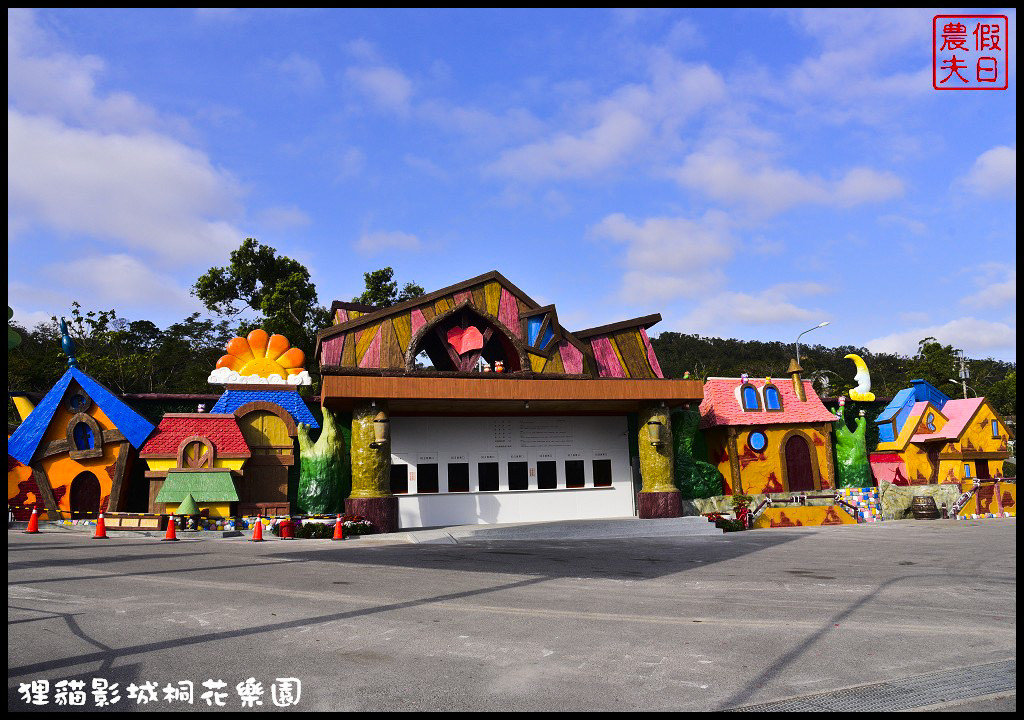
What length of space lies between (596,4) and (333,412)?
63.3 feet

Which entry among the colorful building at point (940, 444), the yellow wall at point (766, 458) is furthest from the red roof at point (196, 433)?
the colorful building at point (940, 444)

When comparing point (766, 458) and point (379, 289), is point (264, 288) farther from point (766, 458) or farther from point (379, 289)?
point (766, 458)

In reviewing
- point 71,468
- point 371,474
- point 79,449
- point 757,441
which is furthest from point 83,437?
point 757,441

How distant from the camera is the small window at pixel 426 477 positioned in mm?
23688

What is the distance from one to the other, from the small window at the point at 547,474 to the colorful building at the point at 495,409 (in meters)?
0.04

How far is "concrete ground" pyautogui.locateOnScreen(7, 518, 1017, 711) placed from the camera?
575 centimetres

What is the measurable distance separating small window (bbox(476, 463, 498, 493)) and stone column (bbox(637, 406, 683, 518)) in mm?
5042

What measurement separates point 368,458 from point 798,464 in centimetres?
1699

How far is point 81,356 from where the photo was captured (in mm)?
37438

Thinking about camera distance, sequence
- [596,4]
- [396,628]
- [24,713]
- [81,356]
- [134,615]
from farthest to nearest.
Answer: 1. [81,356]
2. [134,615]
3. [396,628]
4. [596,4]
5. [24,713]

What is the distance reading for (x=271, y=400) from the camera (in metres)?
23.6

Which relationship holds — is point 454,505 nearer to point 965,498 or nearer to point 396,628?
point 396,628

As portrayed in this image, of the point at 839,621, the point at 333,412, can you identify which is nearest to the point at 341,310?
the point at 333,412

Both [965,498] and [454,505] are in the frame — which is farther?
[965,498]
